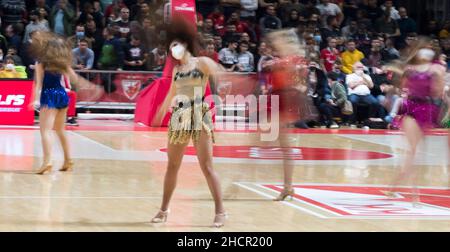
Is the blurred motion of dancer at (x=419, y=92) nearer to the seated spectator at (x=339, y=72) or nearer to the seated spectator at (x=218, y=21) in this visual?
the seated spectator at (x=339, y=72)

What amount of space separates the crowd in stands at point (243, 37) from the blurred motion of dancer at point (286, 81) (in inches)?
424

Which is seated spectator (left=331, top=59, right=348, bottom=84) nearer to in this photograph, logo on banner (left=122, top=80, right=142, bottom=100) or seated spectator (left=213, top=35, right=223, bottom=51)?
seated spectator (left=213, top=35, right=223, bottom=51)

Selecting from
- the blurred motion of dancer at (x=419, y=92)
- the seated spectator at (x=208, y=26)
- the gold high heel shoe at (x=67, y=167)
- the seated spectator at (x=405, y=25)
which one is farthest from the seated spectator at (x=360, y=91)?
the blurred motion of dancer at (x=419, y=92)

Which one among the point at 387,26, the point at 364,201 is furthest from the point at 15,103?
the point at 364,201

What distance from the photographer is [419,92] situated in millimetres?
11414

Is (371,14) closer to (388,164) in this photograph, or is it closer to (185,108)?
(388,164)

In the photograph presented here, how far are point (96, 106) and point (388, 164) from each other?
9.60m

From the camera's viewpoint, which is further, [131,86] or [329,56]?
[329,56]

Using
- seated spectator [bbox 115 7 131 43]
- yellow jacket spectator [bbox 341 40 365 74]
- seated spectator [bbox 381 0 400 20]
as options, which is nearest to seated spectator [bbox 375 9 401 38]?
seated spectator [bbox 381 0 400 20]

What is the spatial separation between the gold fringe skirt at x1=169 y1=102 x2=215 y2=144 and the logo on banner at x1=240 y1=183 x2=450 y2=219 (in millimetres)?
1779

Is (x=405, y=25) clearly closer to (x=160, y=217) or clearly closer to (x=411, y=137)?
(x=411, y=137)

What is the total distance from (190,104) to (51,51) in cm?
446

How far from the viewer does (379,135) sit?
69.1 feet

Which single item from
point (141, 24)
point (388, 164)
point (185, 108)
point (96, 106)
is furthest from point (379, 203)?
point (141, 24)
